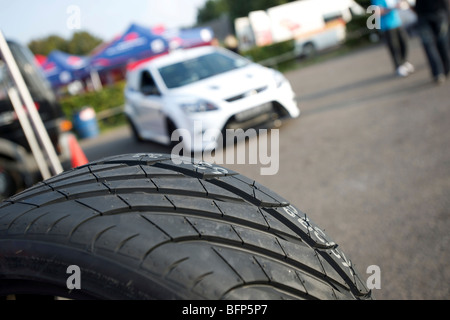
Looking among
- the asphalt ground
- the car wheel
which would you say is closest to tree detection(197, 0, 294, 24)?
the asphalt ground

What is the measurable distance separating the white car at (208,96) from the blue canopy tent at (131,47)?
32.3ft

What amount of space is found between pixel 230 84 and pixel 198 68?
122cm

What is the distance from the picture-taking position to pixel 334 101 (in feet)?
23.9

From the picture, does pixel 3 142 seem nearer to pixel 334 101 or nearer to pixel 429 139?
pixel 429 139

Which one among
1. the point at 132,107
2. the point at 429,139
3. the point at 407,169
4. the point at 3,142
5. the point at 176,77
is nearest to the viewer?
the point at 407,169

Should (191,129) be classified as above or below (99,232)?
above

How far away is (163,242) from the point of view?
0.97 m

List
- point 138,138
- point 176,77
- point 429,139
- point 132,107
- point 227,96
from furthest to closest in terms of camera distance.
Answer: point 138,138, point 132,107, point 176,77, point 227,96, point 429,139

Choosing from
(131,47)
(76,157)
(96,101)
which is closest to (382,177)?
(76,157)

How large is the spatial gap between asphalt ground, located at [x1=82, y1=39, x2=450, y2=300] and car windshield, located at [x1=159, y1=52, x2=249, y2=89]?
4.40 ft

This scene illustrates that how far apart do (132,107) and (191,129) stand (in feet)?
9.69

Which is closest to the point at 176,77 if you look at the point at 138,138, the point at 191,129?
the point at 191,129

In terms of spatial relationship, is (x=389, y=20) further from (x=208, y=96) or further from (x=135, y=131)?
(x=135, y=131)
